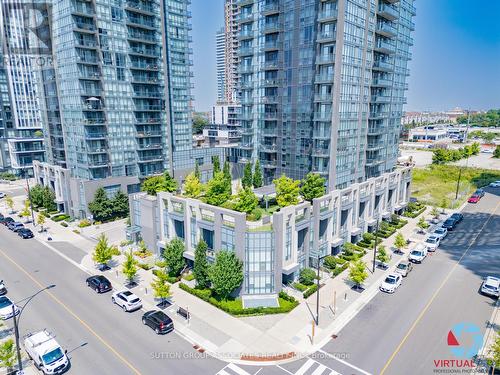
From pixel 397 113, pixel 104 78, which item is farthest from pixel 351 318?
pixel 104 78

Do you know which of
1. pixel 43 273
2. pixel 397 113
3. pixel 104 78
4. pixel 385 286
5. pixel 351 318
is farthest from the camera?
pixel 397 113

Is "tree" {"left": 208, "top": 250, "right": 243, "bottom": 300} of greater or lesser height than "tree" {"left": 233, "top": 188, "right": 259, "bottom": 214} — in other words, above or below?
below

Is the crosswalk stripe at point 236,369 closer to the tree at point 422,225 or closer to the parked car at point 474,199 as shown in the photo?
the tree at point 422,225

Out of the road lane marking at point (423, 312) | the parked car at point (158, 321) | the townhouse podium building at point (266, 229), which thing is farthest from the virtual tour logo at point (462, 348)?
the parked car at point (158, 321)

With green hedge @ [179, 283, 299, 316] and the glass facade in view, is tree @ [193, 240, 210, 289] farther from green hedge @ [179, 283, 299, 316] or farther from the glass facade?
the glass facade

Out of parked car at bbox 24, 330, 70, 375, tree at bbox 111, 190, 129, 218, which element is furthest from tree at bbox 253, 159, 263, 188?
parked car at bbox 24, 330, 70, 375

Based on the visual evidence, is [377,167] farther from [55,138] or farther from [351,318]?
[55,138]

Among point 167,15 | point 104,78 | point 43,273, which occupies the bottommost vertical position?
point 43,273
